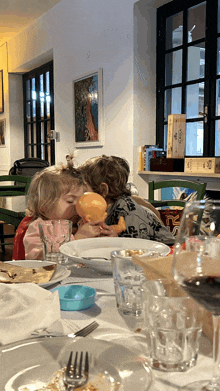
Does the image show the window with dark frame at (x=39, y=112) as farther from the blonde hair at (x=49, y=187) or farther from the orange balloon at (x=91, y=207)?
the orange balloon at (x=91, y=207)

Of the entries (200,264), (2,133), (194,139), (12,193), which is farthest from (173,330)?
(2,133)

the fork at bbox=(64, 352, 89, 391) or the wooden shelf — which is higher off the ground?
the wooden shelf

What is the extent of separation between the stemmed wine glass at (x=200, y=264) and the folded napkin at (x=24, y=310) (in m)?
0.23

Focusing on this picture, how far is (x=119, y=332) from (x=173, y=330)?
13 centimetres

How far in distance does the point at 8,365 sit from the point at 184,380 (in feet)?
0.68

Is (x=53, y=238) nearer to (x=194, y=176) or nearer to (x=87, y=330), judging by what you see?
(x=87, y=330)

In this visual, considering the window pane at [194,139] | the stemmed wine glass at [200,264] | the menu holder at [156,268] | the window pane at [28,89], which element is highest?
the window pane at [28,89]

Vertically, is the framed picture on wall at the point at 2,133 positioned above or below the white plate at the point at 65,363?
above

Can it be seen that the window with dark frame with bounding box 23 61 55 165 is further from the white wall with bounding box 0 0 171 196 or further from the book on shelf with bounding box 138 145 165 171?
the book on shelf with bounding box 138 145 165 171

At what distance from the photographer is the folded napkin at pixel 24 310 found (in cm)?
52

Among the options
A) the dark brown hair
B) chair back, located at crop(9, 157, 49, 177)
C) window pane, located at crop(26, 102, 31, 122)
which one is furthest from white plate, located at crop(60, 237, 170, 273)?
window pane, located at crop(26, 102, 31, 122)

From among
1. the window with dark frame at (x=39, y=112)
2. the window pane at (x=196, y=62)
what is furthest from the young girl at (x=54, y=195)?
the window with dark frame at (x=39, y=112)

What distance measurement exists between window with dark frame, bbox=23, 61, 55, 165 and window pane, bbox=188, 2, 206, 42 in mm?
2522

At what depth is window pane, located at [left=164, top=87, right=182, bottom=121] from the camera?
3401 millimetres
